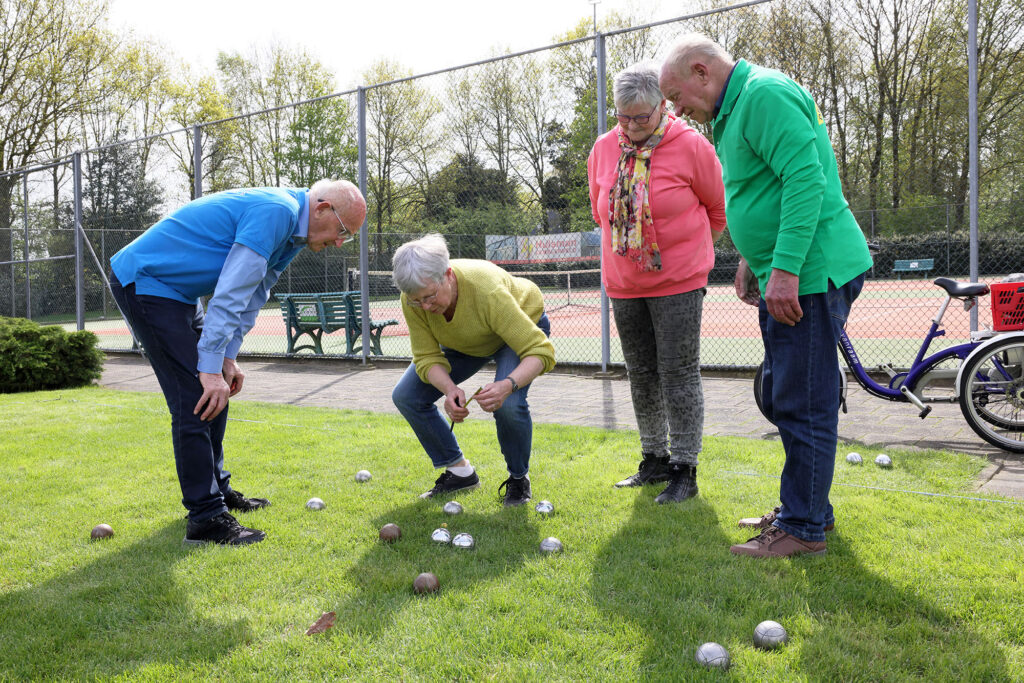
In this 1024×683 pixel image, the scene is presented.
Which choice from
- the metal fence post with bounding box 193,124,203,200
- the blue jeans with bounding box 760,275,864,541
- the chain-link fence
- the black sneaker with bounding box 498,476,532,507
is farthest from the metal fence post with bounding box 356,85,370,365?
the blue jeans with bounding box 760,275,864,541

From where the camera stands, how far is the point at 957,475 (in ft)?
12.4

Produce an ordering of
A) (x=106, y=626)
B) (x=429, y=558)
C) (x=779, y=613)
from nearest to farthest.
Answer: (x=779, y=613) → (x=106, y=626) → (x=429, y=558)

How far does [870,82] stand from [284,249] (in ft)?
20.2

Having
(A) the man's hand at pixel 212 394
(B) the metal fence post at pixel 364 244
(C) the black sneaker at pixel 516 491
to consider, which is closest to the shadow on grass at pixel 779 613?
(C) the black sneaker at pixel 516 491

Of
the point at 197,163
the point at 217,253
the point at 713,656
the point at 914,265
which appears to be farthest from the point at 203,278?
the point at 197,163

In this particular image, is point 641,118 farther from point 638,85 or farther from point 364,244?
point 364,244

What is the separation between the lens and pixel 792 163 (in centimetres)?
257

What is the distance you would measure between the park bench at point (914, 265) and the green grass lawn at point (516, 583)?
361cm

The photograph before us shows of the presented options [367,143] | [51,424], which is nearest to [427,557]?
[51,424]

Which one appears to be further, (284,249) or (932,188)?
(932,188)

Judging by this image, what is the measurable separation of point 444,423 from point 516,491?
0.54m

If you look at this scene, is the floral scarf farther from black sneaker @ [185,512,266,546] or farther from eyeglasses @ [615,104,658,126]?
black sneaker @ [185,512,266,546]

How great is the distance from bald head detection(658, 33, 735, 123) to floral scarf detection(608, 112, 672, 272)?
2.28ft

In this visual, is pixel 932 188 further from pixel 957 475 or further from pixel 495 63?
pixel 495 63
